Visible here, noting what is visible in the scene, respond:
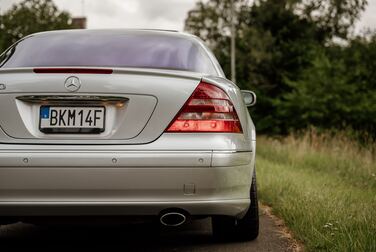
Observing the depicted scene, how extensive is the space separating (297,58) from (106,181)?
30.9 meters

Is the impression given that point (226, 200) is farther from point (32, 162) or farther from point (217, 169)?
point (32, 162)

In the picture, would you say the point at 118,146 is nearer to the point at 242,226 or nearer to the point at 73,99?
the point at 73,99

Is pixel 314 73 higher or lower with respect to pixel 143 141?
lower

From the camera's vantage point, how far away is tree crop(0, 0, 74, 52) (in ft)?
89.8

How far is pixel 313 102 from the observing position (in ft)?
85.9

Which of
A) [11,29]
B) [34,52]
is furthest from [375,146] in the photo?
[11,29]

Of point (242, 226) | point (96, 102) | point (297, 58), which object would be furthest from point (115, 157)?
point (297, 58)

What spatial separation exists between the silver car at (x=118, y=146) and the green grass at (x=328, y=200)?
751mm

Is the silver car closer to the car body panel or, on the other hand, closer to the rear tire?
the car body panel

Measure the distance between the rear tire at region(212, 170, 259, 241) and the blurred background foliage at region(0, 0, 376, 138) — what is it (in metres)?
21.4

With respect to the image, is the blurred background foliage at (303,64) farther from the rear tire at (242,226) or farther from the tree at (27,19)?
the rear tire at (242,226)

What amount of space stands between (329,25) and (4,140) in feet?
114

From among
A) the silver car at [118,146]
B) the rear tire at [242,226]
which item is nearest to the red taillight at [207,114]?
the silver car at [118,146]

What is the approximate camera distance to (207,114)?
10.9 ft
